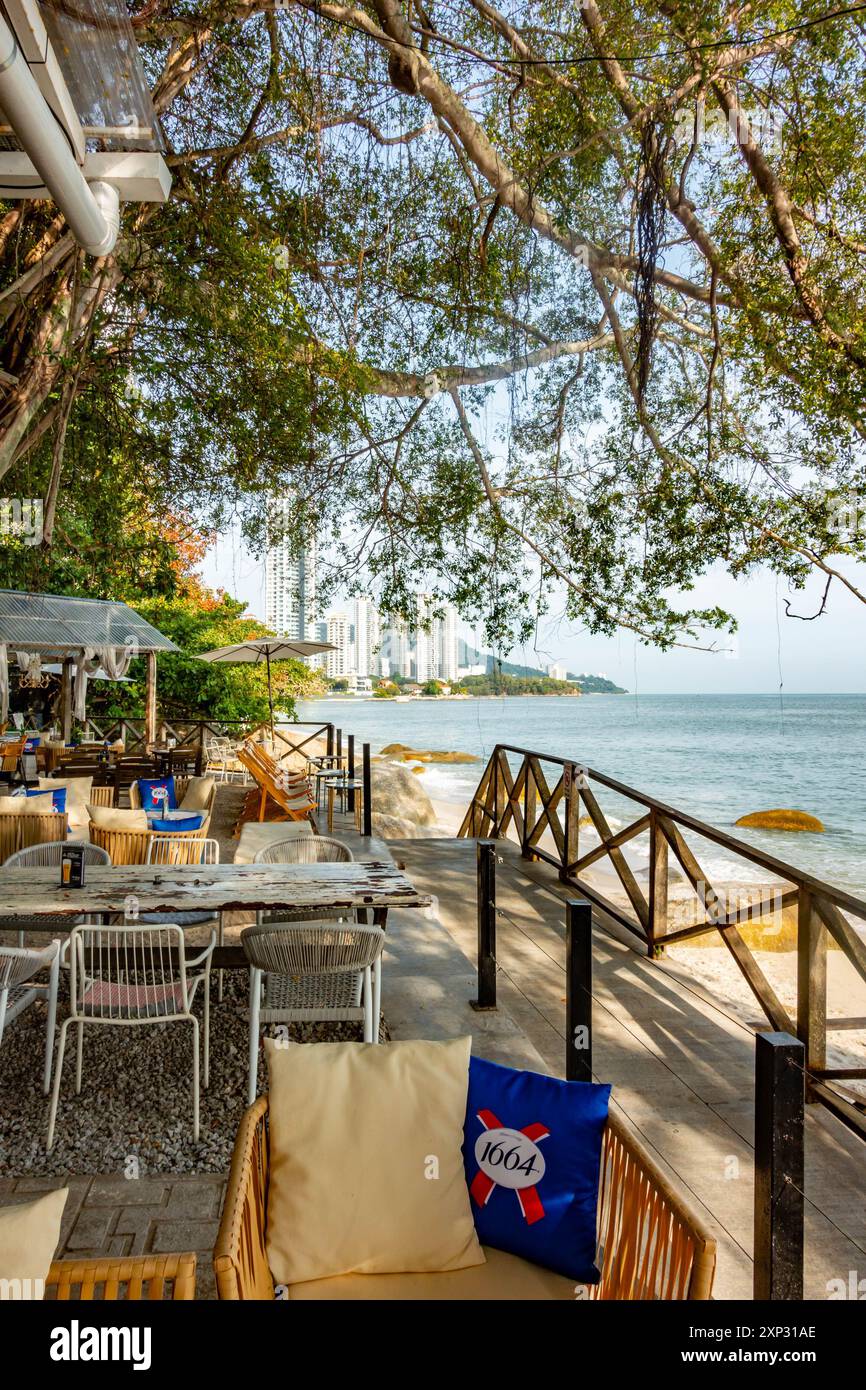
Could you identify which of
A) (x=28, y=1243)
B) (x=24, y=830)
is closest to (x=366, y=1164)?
(x=28, y=1243)

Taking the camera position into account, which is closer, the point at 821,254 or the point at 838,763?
the point at 821,254

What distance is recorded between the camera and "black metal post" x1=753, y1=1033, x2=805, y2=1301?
5.44ft

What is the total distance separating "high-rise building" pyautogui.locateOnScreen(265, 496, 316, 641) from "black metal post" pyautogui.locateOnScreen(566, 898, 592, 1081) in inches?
162

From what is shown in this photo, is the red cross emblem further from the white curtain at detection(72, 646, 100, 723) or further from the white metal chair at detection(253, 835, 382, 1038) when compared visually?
the white curtain at detection(72, 646, 100, 723)

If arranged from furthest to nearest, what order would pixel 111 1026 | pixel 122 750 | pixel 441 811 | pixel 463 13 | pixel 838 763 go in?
pixel 838 763
pixel 441 811
pixel 122 750
pixel 463 13
pixel 111 1026

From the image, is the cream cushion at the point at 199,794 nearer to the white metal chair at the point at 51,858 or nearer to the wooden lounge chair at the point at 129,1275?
the white metal chair at the point at 51,858

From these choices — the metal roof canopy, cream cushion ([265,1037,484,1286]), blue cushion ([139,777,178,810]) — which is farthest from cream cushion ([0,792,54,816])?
cream cushion ([265,1037,484,1286])

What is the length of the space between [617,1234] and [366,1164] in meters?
0.49

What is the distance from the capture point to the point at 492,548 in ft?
20.2

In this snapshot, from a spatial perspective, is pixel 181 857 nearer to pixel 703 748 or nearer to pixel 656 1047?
pixel 656 1047

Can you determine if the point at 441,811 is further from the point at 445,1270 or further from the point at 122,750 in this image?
the point at 445,1270

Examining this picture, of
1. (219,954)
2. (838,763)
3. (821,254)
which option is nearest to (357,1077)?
(219,954)

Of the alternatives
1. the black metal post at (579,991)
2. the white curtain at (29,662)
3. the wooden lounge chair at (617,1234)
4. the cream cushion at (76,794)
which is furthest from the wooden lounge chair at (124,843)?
the white curtain at (29,662)
